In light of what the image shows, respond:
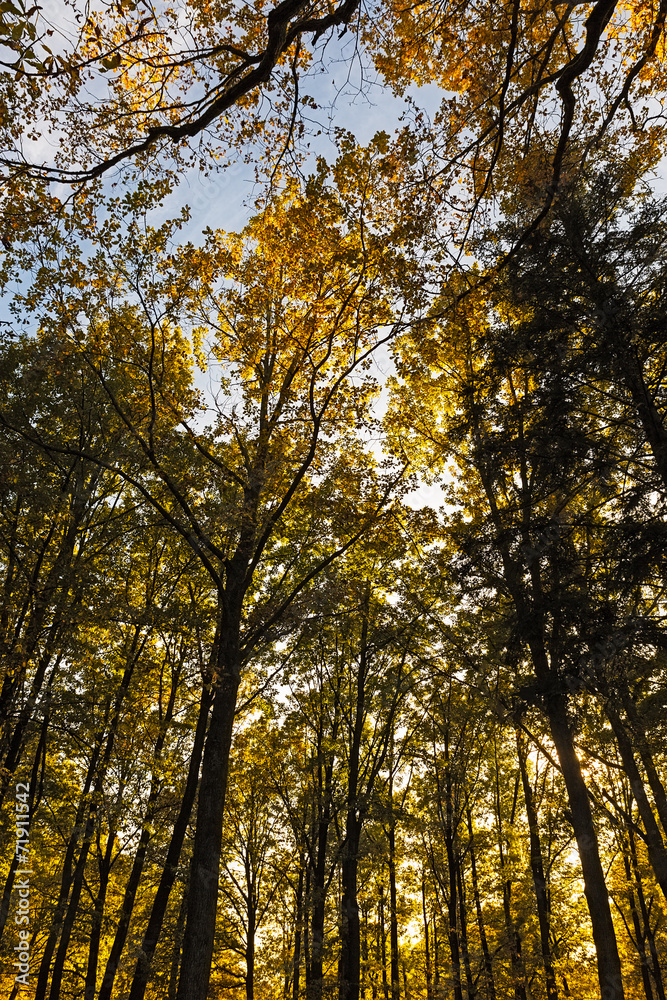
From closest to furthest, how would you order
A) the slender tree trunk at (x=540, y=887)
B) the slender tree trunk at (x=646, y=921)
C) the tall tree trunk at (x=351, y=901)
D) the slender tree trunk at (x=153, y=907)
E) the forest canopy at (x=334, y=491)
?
1. the forest canopy at (x=334, y=491)
2. the slender tree trunk at (x=153, y=907)
3. the tall tree trunk at (x=351, y=901)
4. the slender tree trunk at (x=540, y=887)
5. the slender tree trunk at (x=646, y=921)

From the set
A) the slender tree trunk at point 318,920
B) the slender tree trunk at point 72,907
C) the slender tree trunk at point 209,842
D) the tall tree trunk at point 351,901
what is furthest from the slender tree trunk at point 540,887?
the slender tree trunk at point 72,907

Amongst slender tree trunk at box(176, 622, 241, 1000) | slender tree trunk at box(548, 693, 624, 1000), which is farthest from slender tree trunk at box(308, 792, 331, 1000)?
slender tree trunk at box(176, 622, 241, 1000)

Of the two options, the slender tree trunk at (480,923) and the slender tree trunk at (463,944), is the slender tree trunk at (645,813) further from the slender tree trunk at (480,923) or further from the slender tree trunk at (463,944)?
the slender tree trunk at (480,923)

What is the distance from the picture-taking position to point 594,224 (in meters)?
8.13

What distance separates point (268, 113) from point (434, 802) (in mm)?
17322

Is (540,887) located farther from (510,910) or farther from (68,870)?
(68,870)

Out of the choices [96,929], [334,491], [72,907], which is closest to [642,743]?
[334,491]

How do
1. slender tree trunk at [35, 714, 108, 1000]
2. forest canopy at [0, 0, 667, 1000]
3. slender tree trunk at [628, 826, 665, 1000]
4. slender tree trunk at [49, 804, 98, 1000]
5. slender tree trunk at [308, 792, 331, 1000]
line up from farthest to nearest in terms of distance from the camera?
slender tree trunk at [628, 826, 665, 1000]
slender tree trunk at [308, 792, 331, 1000]
slender tree trunk at [35, 714, 108, 1000]
slender tree trunk at [49, 804, 98, 1000]
forest canopy at [0, 0, 667, 1000]

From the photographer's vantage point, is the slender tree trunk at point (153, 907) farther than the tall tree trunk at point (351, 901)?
No

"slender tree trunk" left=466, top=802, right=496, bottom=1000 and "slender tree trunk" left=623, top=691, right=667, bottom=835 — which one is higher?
"slender tree trunk" left=623, top=691, right=667, bottom=835

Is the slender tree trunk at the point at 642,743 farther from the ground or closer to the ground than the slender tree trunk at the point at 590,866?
farther from the ground

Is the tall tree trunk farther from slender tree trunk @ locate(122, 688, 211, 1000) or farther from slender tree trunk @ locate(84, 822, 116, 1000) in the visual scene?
slender tree trunk @ locate(84, 822, 116, 1000)

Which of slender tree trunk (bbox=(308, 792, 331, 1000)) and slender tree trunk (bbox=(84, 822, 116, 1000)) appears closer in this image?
slender tree trunk (bbox=(84, 822, 116, 1000))

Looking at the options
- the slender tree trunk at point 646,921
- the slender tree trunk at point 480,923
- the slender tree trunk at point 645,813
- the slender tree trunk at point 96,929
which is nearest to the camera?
the slender tree trunk at point 645,813
